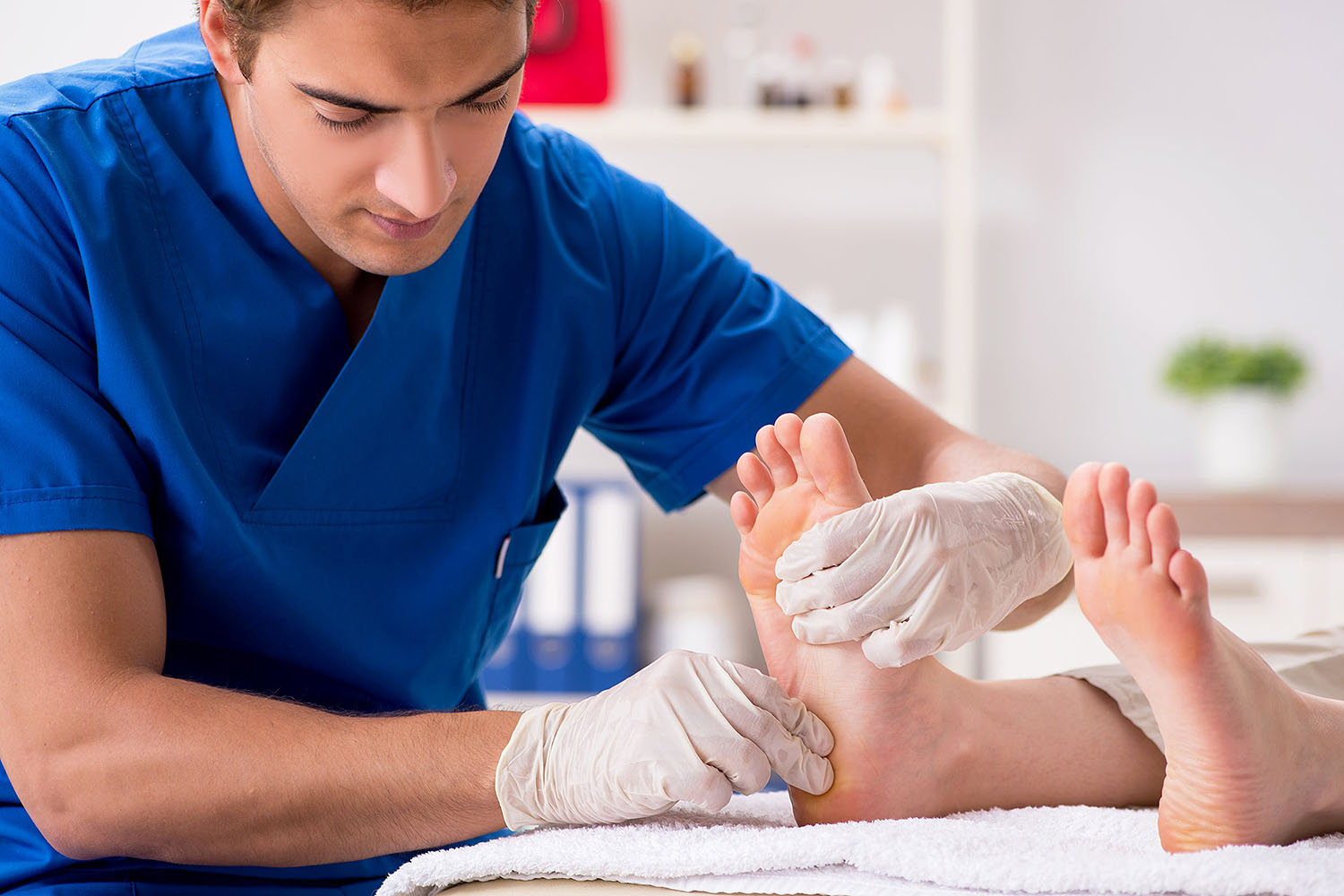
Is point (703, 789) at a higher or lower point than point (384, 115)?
lower

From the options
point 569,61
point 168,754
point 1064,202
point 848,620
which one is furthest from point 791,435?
point 1064,202

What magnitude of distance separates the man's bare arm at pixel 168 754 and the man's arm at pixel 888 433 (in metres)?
0.50

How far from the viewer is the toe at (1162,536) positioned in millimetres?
715

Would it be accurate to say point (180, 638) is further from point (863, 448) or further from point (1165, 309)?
point (1165, 309)

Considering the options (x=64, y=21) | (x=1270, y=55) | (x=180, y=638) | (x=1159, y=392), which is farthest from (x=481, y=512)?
(x=1270, y=55)

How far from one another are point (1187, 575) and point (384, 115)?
24.2 inches

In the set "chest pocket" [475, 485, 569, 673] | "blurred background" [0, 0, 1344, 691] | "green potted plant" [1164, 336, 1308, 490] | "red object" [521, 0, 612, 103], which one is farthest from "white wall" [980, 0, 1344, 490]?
"chest pocket" [475, 485, 569, 673]

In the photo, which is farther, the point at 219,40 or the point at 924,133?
the point at 924,133

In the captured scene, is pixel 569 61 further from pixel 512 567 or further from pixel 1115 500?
pixel 1115 500

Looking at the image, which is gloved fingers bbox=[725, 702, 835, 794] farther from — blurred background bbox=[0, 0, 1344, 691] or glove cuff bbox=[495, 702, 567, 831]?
blurred background bbox=[0, 0, 1344, 691]

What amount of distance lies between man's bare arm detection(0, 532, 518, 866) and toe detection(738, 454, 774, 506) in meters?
0.25

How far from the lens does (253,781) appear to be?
0.75 meters

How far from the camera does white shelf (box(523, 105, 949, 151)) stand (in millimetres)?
2275

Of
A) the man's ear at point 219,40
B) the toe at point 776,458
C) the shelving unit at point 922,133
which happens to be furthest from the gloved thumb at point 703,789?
the shelving unit at point 922,133
